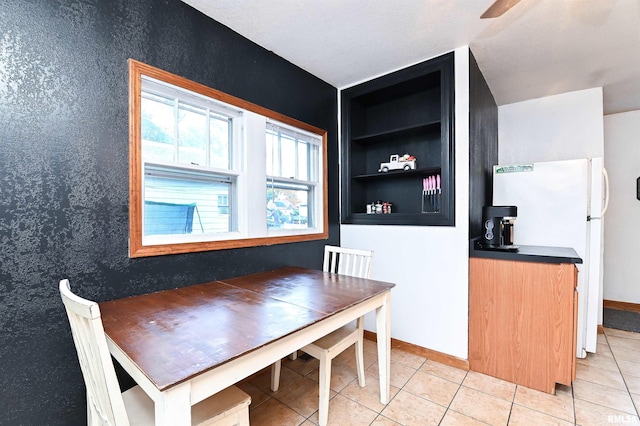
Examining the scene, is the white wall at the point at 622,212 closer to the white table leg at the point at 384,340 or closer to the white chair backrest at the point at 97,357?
the white table leg at the point at 384,340

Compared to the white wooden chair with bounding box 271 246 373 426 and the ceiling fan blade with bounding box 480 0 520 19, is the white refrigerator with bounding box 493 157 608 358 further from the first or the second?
the white wooden chair with bounding box 271 246 373 426

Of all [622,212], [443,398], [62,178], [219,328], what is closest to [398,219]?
[443,398]

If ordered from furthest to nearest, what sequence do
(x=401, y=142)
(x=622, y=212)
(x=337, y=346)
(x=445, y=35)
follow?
1. (x=622, y=212)
2. (x=401, y=142)
3. (x=445, y=35)
4. (x=337, y=346)

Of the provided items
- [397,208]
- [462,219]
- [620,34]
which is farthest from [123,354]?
[620,34]

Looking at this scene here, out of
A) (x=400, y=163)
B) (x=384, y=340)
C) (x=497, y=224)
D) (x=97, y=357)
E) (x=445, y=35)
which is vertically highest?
(x=445, y=35)

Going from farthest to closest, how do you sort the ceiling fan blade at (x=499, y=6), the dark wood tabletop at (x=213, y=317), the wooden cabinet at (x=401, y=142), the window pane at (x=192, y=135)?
the wooden cabinet at (x=401, y=142)
the window pane at (x=192, y=135)
the ceiling fan blade at (x=499, y=6)
the dark wood tabletop at (x=213, y=317)

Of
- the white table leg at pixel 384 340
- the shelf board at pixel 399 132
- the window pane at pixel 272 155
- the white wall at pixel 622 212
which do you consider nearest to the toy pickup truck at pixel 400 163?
the shelf board at pixel 399 132

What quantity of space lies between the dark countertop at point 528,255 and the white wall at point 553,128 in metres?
1.48

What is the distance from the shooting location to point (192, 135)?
6.36 feet

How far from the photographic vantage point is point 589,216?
95.3 inches

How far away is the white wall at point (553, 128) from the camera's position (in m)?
3.04

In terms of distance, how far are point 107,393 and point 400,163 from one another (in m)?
2.56

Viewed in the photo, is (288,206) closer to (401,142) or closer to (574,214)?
(401,142)

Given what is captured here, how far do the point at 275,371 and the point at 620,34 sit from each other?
3452 millimetres
